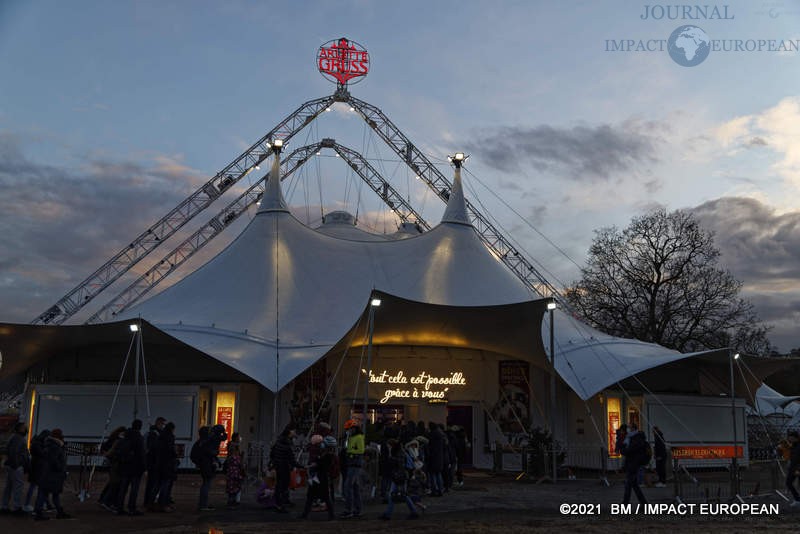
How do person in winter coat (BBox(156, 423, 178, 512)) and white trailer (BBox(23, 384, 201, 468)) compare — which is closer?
person in winter coat (BBox(156, 423, 178, 512))

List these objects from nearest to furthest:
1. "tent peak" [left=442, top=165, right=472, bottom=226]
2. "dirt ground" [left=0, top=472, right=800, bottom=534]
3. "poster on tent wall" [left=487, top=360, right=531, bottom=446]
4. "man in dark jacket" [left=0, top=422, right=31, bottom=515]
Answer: "dirt ground" [left=0, top=472, right=800, bottom=534], "man in dark jacket" [left=0, top=422, right=31, bottom=515], "poster on tent wall" [left=487, top=360, right=531, bottom=446], "tent peak" [left=442, top=165, right=472, bottom=226]

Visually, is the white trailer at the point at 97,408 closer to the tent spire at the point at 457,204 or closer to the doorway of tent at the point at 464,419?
the doorway of tent at the point at 464,419

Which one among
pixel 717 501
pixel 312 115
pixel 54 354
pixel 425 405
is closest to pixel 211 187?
pixel 312 115

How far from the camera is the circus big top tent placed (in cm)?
1738

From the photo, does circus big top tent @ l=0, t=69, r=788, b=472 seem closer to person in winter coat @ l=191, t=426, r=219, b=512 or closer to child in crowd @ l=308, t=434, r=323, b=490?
person in winter coat @ l=191, t=426, r=219, b=512

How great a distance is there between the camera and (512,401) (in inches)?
845

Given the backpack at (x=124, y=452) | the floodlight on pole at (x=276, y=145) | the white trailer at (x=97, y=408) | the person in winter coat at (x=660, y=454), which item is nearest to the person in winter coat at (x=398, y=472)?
the backpack at (x=124, y=452)

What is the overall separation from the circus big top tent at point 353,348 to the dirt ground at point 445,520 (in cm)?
448

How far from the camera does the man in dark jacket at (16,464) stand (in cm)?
1023

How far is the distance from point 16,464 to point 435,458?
678 centimetres

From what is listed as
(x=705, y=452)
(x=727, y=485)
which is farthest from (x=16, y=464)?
(x=705, y=452)

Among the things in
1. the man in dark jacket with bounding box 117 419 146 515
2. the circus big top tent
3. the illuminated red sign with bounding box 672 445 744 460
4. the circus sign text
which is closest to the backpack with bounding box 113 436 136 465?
the man in dark jacket with bounding box 117 419 146 515

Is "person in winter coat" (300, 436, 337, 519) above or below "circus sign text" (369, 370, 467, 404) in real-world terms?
below

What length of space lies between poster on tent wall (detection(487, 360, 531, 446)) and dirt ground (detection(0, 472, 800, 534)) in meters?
7.94
